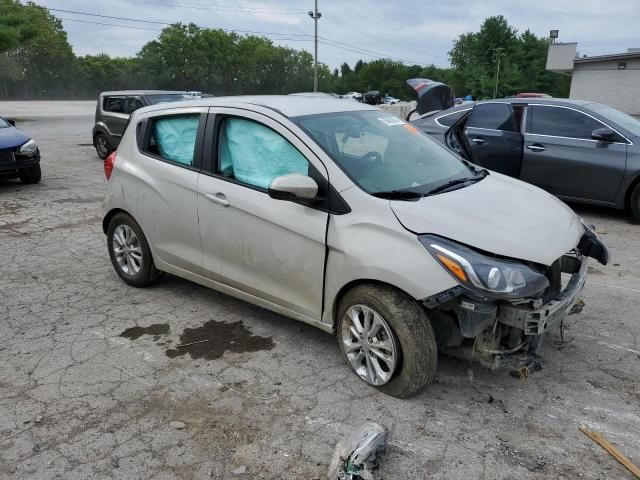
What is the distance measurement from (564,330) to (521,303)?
1.42m

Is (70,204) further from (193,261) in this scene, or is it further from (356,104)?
(356,104)

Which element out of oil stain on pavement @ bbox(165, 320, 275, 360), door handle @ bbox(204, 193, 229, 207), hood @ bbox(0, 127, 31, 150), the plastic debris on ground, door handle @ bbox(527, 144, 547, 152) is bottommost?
oil stain on pavement @ bbox(165, 320, 275, 360)

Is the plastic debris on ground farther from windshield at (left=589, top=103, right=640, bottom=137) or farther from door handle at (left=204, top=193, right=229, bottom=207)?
windshield at (left=589, top=103, right=640, bottom=137)

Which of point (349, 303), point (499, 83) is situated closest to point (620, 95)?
point (349, 303)

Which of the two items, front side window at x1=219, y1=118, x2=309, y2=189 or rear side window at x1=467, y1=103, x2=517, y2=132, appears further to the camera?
rear side window at x1=467, y1=103, x2=517, y2=132

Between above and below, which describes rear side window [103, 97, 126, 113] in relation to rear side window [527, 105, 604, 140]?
below

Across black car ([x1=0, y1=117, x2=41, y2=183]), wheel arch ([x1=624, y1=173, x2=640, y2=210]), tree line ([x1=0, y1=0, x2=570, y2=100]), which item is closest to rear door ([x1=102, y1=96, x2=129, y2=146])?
black car ([x1=0, y1=117, x2=41, y2=183])

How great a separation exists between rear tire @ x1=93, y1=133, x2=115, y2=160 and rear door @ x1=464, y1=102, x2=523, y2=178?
9033mm

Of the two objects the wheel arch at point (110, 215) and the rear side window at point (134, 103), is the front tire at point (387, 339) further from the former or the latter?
the rear side window at point (134, 103)

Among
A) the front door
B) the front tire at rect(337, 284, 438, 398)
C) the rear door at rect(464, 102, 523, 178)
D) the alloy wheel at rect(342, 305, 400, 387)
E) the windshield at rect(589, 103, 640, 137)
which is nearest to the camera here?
the front tire at rect(337, 284, 438, 398)

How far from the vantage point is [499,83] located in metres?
72.8

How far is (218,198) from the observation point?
12.4 feet

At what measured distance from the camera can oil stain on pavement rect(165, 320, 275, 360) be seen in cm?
373

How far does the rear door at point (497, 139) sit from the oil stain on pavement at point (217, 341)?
15.4 feet
